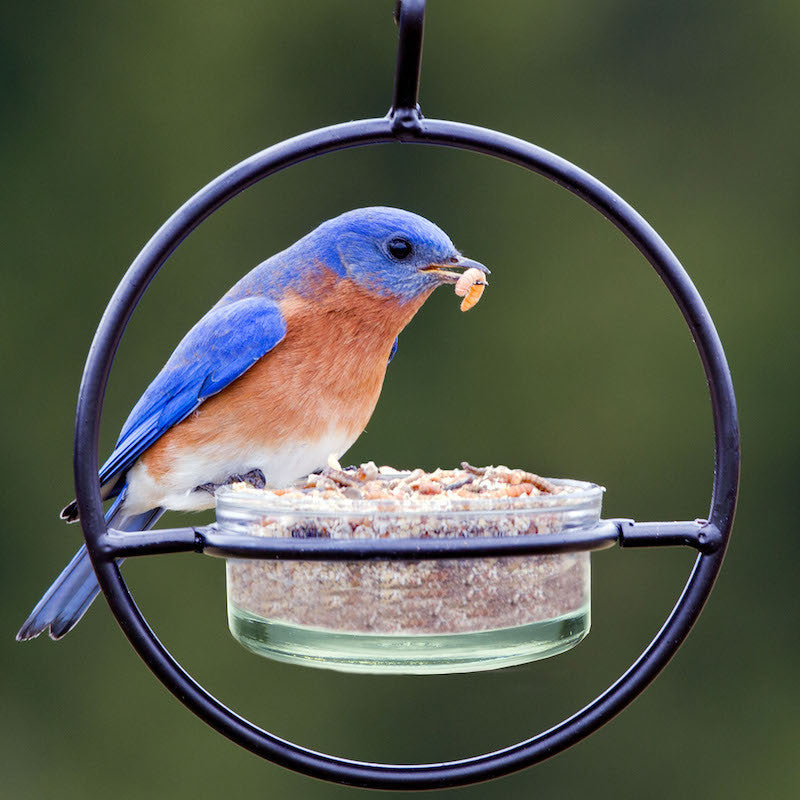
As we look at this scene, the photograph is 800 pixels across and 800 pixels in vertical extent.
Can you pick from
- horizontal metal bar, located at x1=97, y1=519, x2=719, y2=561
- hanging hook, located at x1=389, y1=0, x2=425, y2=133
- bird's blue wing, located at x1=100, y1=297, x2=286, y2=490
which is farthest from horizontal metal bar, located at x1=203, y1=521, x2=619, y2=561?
bird's blue wing, located at x1=100, y1=297, x2=286, y2=490

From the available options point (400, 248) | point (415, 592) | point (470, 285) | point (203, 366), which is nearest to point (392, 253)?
point (400, 248)

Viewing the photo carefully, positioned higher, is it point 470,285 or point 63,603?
point 470,285

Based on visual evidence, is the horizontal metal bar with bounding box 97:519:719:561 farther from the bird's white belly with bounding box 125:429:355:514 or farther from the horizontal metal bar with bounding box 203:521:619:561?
the bird's white belly with bounding box 125:429:355:514

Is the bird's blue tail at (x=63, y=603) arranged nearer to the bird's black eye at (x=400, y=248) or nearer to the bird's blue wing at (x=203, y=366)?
Answer: the bird's blue wing at (x=203, y=366)

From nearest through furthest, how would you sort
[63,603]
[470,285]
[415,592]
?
[415,592], [470,285], [63,603]

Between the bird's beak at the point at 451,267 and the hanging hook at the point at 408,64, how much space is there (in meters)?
0.50

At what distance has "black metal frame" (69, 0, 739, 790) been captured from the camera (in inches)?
64.3

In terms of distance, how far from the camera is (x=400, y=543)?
160cm

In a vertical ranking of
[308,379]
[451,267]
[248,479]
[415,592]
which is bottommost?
[415,592]

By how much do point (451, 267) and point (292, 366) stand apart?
333mm

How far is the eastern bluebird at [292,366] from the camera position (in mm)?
2225

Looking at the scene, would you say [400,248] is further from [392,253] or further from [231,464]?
[231,464]

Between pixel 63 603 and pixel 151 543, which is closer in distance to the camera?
pixel 151 543

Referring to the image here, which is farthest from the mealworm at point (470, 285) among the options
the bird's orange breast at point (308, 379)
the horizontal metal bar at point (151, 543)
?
the horizontal metal bar at point (151, 543)
